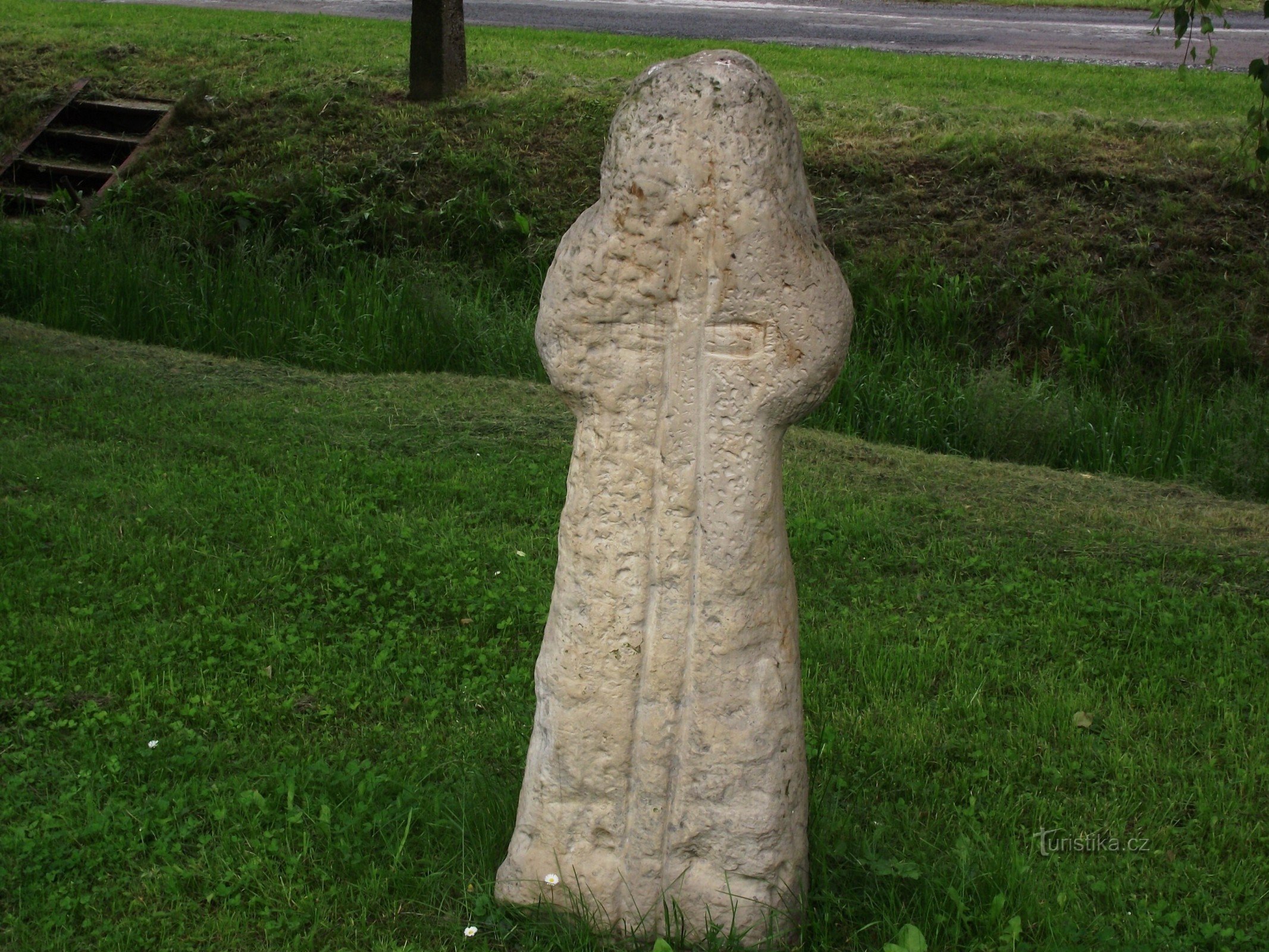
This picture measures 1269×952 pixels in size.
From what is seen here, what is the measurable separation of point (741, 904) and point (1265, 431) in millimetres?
5323

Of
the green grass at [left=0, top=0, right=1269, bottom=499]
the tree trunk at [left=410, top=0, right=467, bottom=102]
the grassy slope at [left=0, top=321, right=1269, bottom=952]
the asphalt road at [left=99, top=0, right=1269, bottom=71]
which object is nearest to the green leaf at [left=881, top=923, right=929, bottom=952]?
the grassy slope at [left=0, top=321, right=1269, bottom=952]

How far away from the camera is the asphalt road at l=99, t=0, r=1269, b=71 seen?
14.3 metres

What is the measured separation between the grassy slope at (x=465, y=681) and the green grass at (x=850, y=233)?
3.53 feet

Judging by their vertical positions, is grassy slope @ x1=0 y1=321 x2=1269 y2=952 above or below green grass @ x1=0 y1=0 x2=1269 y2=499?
below

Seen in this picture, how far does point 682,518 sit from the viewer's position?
294 centimetres

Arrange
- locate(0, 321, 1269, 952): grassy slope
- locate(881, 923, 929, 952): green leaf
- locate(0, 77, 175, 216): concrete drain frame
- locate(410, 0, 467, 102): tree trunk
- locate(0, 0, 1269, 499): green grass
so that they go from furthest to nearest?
locate(410, 0, 467, 102): tree trunk, locate(0, 77, 175, 216): concrete drain frame, locate(0, 0, 1269, 499): green grass, locate(0, 321, 1269, 952): grassy slope, locate(881, 923, 929, 952): green leaf

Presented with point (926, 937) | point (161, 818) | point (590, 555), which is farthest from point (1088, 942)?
point (161, 818)

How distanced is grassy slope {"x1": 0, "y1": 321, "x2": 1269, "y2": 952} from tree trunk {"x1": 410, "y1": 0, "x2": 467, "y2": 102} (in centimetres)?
537

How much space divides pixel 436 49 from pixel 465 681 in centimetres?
838

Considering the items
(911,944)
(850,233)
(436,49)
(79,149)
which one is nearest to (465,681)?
(911,944)

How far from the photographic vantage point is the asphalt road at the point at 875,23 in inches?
564

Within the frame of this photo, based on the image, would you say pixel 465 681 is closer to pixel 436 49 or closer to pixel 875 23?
pixel 436 49

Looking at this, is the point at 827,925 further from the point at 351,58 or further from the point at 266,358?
the point at 351,58

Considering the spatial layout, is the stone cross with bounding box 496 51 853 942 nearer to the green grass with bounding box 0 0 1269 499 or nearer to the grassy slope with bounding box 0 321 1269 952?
the grassy slope with bounding box 0 321 1269 952
